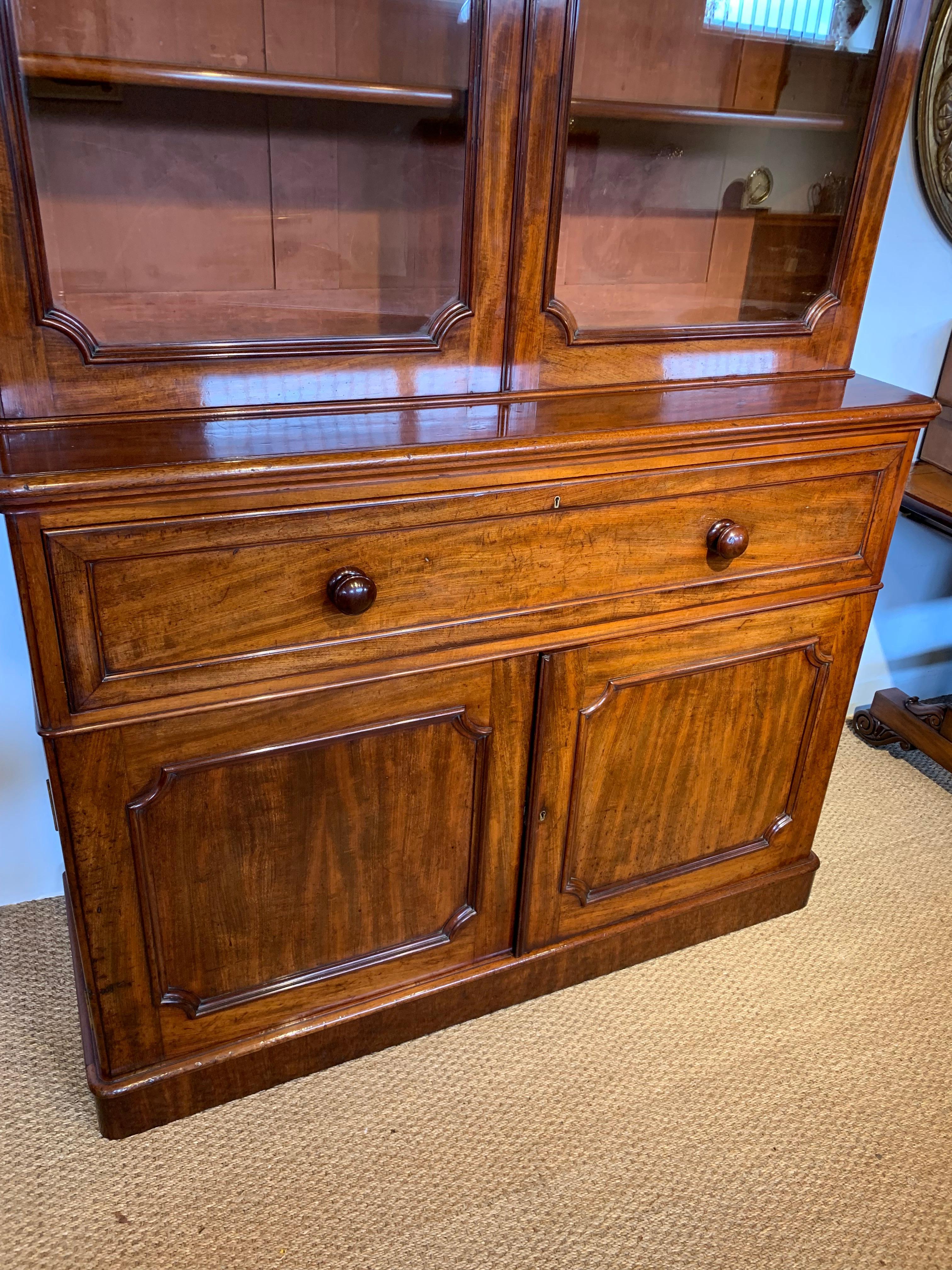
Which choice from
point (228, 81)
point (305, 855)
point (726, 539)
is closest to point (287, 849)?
point (305, 855)

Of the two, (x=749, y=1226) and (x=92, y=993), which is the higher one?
(x=92, y=993)

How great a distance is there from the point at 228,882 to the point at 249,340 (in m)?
0.55

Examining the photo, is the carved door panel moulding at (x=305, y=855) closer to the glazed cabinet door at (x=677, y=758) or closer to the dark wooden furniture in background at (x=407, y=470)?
the dark wooden furniture in background at (x=407, y=470)

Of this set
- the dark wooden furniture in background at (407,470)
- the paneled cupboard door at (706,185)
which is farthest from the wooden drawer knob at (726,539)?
the paneled cupboard door at (706,185)

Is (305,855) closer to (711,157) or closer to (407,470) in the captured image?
(407,470)

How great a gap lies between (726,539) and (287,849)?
1.93 feet

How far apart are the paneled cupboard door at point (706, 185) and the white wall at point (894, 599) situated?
47 centimetres

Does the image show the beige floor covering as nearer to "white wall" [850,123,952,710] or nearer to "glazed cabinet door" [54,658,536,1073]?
"glazed cabinet door" [54,658,536,1073]

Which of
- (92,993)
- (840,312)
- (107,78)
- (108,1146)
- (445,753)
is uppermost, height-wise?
(107,78)

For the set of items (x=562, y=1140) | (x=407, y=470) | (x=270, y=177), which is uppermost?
(x=270, y=177)

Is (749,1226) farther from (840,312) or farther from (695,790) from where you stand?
(840,312)

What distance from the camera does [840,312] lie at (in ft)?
3.87

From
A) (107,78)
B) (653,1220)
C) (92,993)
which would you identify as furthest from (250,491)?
(653,1220)

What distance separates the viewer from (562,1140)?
3.78ft
